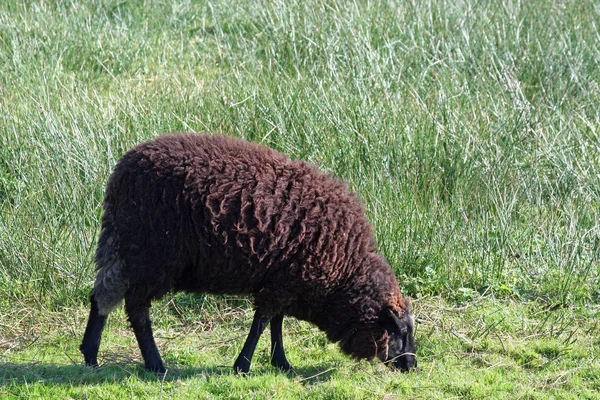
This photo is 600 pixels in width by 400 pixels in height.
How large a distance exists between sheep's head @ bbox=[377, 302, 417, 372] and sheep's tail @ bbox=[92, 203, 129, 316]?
1937 mm

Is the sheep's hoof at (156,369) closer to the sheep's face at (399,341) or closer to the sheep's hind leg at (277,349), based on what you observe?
the sheep's hind leg at (277,349)

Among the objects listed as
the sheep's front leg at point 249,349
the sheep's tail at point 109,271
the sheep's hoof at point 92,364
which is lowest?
the sheep's hoof at point 92,364

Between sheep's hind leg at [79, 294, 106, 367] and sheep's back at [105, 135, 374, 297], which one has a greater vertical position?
sheep's back at [105, 135, 374, 297]

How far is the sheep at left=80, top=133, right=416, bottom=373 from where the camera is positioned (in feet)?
18.6

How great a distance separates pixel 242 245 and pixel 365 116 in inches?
149

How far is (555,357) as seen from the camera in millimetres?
6438

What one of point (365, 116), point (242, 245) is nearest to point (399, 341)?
point (242, 245)

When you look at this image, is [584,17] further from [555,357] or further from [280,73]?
[555,357]

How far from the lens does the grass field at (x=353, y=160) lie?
6.29 meters

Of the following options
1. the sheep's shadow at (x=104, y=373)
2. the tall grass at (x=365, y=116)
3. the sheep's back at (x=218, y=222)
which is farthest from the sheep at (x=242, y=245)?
the tall grass at (x=365, y=116)

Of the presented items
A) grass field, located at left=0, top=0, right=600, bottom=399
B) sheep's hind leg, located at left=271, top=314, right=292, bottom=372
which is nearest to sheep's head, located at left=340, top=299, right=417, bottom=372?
grass field, located at left=0, top=0, right=600, bottom=399

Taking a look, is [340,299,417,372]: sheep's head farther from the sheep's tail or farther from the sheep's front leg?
the sheep's tail

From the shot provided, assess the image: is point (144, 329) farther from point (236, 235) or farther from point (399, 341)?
point (399, 341)

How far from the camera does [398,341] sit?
6.16 metres
